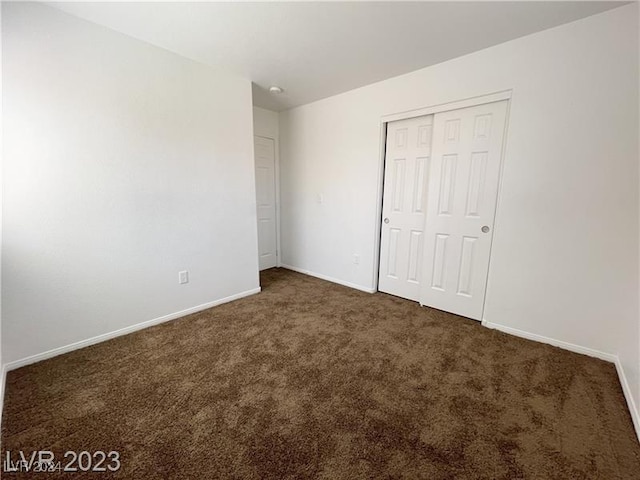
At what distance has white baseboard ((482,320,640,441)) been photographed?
1459 mm

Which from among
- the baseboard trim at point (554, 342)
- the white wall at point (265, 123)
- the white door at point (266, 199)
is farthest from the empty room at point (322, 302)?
the white door at point (266, 199)

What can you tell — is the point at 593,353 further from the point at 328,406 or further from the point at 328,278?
the point at 328,278

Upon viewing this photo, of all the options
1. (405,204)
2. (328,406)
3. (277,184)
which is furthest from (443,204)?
(277,184)

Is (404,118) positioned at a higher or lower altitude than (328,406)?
higher

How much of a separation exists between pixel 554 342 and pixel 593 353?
0.72 feet

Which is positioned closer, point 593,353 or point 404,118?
point 593,353

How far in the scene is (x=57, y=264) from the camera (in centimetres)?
194

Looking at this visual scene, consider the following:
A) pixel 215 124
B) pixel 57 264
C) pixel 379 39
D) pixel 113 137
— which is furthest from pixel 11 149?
pixel 379 39

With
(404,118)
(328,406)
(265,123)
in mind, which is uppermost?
(265,123)

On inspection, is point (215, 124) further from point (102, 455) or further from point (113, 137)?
point (102, 455)

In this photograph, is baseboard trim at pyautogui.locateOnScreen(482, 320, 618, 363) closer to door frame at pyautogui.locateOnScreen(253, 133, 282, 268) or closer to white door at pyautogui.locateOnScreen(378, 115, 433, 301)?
white door at pyautogui.locateOnScreen(378, 115, 433, 301)

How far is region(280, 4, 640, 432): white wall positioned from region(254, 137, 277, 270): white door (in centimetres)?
199

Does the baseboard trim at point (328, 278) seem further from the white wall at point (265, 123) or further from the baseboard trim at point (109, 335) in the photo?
the white wall at point (265, 123)

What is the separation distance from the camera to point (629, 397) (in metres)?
1.56
